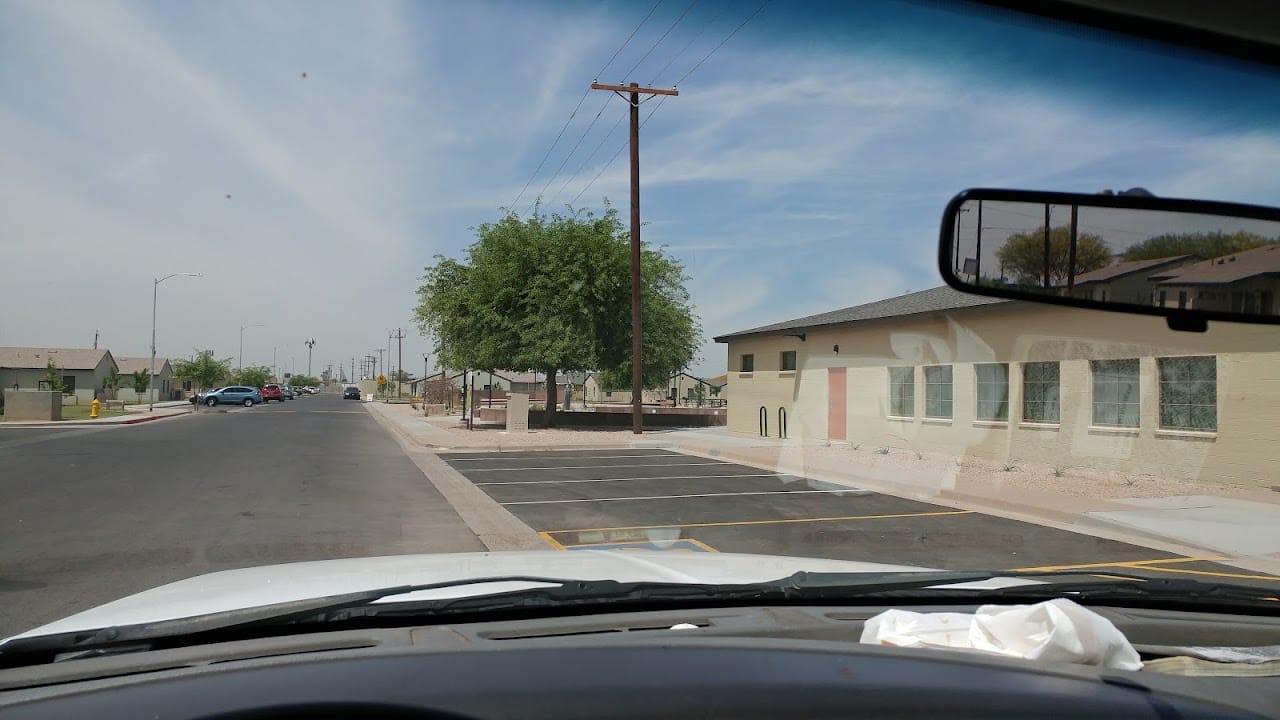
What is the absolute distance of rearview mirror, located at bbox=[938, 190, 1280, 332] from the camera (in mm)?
2764

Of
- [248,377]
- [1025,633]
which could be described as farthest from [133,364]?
[1025,633]

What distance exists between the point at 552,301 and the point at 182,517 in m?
22.1

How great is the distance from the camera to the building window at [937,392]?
2134 cm

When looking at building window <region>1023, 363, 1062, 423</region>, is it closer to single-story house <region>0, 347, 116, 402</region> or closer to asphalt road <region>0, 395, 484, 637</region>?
asphalt road <region>0, 395, 484, 637</region>

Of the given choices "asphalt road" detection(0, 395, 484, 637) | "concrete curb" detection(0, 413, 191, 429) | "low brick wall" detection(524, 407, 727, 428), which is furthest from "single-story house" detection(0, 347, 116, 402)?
"asphalt road" detection(0, 395, 484, 637)

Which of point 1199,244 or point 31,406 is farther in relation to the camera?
point 31,406

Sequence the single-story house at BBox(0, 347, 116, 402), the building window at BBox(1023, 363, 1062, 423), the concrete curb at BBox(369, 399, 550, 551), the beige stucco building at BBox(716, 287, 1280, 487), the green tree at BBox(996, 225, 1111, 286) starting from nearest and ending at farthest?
1. the green tree at BBox(996, 225, 1111, 286)
2. the concrete curb at BBox(369, 399, 550, 551)
3. the beige stucco building at BBox(716, 287, 1280, 487)
4. the building window at BBox(1023, 363, 1062, 423)
5. the single-story house at BBox(0, 347, 116, 402)

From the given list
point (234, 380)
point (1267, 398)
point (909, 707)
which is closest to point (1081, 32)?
point (909, 707)

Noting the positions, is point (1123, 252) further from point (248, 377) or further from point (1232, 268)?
point (248, 377)

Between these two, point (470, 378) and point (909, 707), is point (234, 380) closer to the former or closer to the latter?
point (470, 378)

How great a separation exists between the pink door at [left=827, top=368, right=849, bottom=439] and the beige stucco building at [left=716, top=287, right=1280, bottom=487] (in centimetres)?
5

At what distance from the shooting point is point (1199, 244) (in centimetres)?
279

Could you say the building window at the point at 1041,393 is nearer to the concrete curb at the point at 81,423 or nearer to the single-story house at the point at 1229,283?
the single-story house at the point at 1229,283

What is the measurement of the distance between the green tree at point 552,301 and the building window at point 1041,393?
55.3 feet
